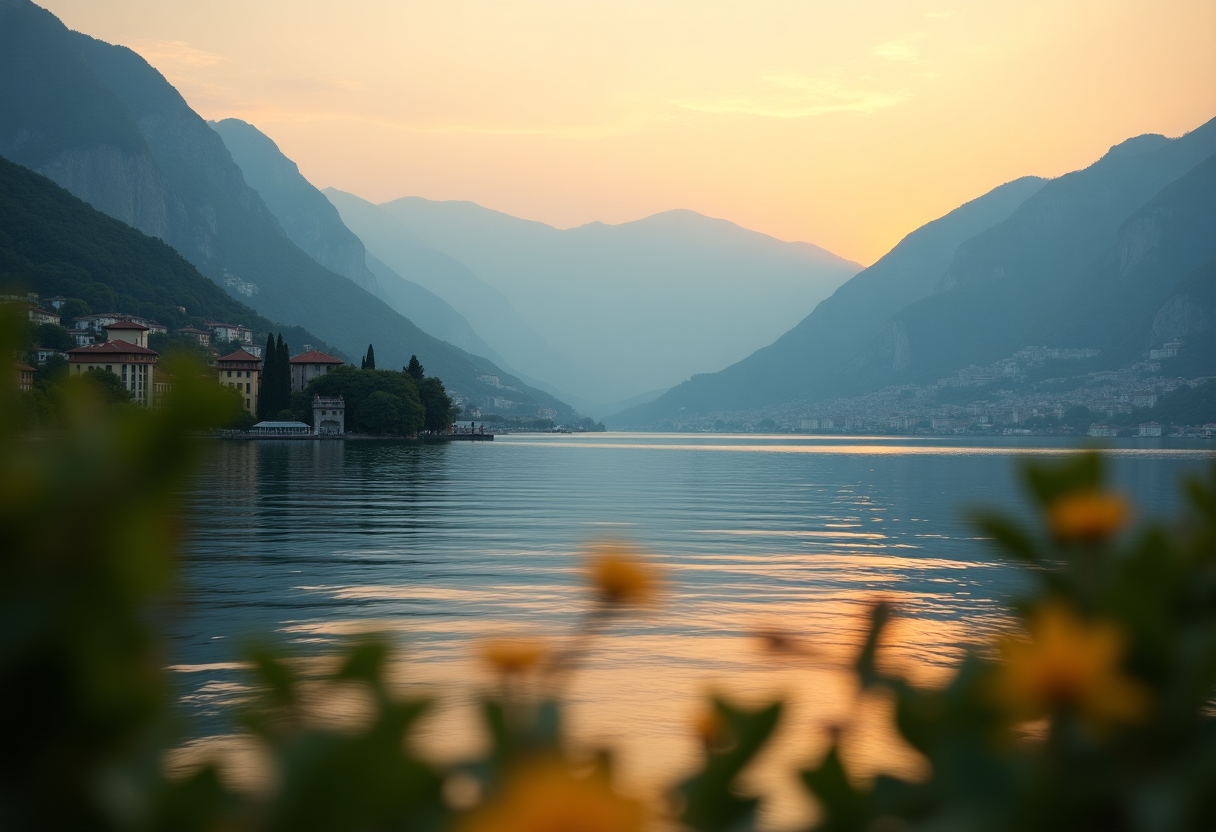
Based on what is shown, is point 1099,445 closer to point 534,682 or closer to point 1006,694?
point 1006,694

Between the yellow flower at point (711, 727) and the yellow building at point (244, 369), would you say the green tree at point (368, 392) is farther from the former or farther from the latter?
the yellow flower at point (711, 727)

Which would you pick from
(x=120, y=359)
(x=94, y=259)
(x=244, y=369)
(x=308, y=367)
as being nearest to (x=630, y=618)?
(x=120, y=359)

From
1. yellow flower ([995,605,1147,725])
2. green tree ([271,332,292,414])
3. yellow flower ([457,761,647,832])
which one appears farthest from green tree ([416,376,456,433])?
yellow flower ([457,761,647,832])

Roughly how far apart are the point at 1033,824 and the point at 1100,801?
10cm

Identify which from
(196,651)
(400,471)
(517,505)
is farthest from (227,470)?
(196,651)

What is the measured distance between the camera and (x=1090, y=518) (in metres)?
0.99

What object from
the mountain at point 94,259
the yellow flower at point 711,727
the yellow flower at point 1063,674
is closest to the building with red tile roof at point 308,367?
the mountain at point 94,259

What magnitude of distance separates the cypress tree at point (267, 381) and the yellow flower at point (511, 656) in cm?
11810

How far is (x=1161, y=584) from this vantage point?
46.6 inches

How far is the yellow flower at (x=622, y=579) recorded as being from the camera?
0.96m

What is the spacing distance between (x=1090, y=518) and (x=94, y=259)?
6793 inches

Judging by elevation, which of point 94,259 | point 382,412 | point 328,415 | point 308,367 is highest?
point 94,259

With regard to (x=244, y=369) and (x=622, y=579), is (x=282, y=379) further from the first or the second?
(x=622, y=579)

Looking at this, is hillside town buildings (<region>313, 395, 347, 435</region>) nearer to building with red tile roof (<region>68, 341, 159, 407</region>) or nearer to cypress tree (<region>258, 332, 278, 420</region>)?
cypress tree (<region>258, 332, 278, 420</region>)
